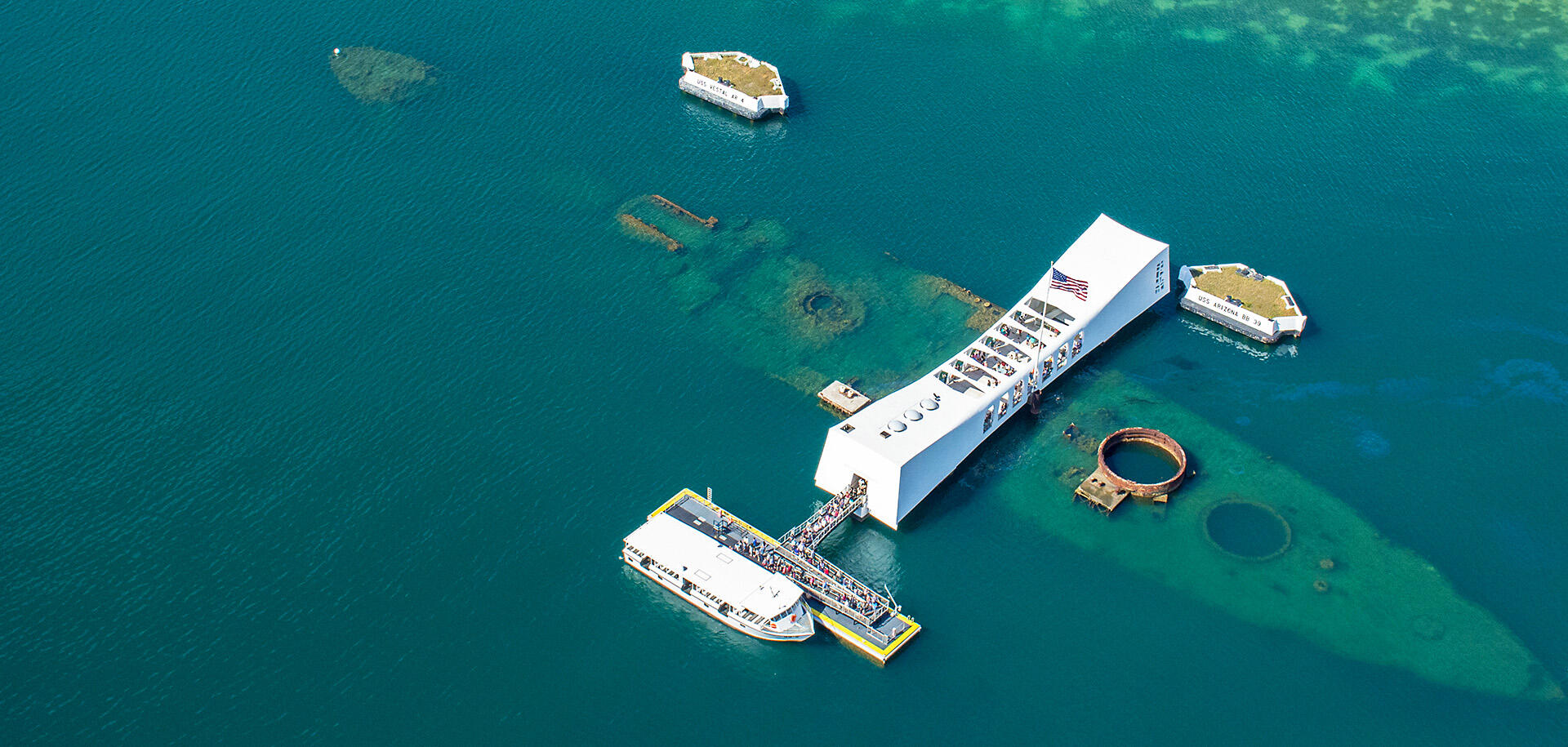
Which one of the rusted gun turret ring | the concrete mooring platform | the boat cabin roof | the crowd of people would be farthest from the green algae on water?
the boat cabin roof

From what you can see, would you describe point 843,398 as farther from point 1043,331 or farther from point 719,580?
point 719,580

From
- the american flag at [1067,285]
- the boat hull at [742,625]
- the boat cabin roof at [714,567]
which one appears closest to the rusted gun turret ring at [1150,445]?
the american flag at [1067,285]

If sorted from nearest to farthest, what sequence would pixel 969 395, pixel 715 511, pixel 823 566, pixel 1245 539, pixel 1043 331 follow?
1. pixel 823 566
2. pixel 715 511
3. pixel 1245 539
4. pixel 969 395
5. pixel 1043 331

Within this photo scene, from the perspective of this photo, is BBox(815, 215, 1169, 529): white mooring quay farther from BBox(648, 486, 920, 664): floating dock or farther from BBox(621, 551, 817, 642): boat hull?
BBox(621, 551, 817, 642): boat hull

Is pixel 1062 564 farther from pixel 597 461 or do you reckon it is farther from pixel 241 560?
pixel 241 560

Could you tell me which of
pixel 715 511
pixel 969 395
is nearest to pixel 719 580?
pixel 715 511

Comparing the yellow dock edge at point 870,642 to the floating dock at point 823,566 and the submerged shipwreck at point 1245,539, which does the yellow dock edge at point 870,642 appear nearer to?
the floating dock at point 823,566

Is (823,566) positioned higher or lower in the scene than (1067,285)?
lower
